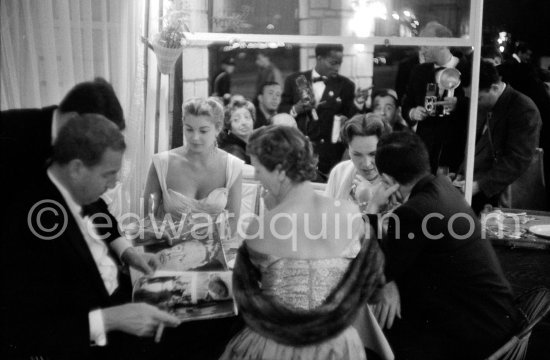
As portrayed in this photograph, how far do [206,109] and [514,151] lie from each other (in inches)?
64.1

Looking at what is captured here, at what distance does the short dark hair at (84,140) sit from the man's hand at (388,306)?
114 centimetres

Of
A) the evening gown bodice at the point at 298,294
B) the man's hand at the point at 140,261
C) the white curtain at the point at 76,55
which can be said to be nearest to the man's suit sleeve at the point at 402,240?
the evening gown bodice at the point at 298,294

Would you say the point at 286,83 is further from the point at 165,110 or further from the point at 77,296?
the point at 77,296

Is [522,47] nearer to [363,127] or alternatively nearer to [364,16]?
[364,16]

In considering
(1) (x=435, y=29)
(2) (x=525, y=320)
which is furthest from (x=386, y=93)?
(2) (x=525, y=320)

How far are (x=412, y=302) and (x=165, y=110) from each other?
1.29 meters

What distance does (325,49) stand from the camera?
2.66 meters

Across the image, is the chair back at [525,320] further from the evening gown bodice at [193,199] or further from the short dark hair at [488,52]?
the short dark hair at [488,52]

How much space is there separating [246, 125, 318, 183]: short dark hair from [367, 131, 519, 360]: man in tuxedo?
1.37 ft

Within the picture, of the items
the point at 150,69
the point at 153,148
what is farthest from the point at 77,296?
the point at 150,69

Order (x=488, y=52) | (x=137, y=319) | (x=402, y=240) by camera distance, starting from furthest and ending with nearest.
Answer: (x=488, y=52), (x=402, y=240), (x=137, y=319)

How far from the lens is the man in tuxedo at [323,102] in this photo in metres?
2.55

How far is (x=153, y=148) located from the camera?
2.63 metres

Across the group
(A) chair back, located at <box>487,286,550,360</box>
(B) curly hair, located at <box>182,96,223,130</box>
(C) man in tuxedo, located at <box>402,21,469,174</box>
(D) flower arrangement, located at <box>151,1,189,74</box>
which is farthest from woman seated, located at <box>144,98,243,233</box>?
(A) chair back, located at <box>487,286,550,360</box>
